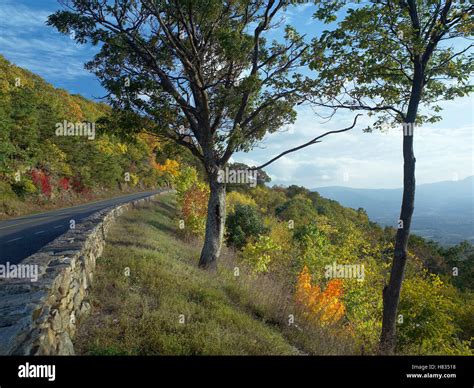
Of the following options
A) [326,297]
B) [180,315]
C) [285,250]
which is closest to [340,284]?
[326,297]

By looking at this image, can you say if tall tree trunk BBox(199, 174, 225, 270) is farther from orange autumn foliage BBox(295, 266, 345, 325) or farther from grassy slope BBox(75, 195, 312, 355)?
orange autumn foliage BBox(295, 266, 345, 325)

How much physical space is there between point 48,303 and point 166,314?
2.36 metres

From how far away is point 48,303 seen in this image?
482cm

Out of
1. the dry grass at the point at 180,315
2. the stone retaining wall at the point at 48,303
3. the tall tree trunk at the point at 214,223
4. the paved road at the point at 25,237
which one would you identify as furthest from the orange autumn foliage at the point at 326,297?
the paved road at the point at 25,237

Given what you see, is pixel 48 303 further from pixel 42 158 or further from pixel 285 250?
pixel 42 158

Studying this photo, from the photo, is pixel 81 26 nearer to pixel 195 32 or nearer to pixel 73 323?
pixel 195 32

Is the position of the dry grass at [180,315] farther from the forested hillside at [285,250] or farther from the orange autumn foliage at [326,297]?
the orange autumn foliage at [326,297]

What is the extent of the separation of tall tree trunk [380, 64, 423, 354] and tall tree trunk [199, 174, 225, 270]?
6032 millimetres

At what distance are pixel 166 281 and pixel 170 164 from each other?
6657cm

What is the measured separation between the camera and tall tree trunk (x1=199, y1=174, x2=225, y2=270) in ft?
41.2

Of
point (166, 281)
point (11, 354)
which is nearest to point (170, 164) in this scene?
point (166, 281)

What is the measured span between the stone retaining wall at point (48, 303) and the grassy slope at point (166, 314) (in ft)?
1.37

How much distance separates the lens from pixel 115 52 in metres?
11.9

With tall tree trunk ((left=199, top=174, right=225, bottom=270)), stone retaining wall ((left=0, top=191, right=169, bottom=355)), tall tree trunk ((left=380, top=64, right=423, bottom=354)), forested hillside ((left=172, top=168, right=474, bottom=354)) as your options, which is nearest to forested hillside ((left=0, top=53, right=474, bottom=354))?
forested hillside ((left=172, top=168, right=474, bottom=354))
